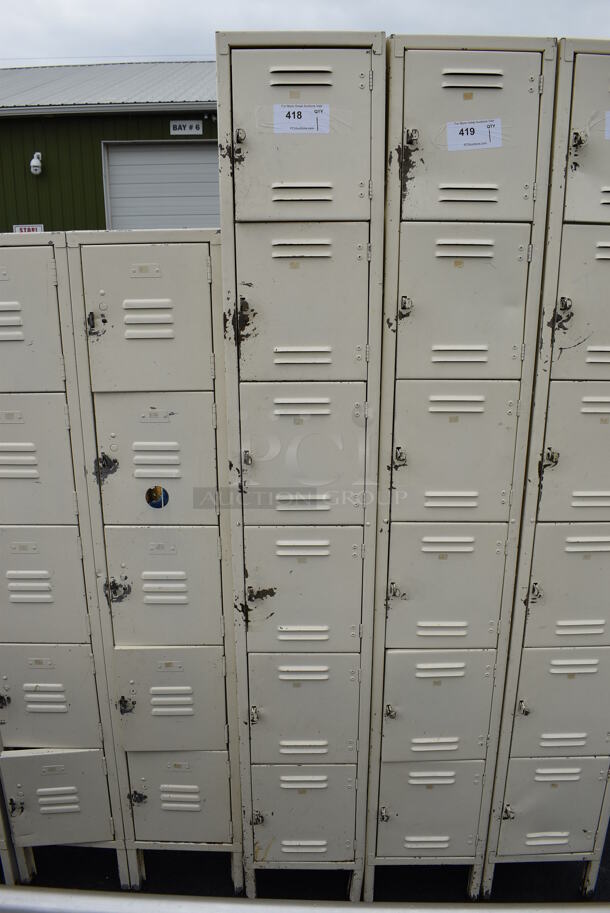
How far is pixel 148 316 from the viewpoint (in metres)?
2.15

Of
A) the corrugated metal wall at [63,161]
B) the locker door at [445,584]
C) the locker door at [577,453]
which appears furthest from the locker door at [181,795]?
the corrugated metal wall at [63,161]

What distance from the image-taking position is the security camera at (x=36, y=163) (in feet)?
22.9

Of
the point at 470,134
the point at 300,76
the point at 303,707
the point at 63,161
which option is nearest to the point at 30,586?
the point at 303,707

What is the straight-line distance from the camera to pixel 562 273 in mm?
2035

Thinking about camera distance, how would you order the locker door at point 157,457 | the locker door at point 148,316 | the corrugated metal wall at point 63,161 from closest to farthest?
the locker door at point 148,316
the locker door at point 157,457
the corrugated metal wall at point 63,161

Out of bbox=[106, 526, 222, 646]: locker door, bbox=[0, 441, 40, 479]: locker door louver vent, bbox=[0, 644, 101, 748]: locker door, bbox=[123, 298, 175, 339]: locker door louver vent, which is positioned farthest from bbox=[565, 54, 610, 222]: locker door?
bbox=[0, 644, 101, 748]: locker door

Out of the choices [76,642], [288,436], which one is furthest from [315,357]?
[76,642]

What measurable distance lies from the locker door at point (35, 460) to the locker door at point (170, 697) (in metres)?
0.69

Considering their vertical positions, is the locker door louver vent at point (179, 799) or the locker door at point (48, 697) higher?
the locker door at point (48, 697)

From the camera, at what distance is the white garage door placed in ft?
22.9

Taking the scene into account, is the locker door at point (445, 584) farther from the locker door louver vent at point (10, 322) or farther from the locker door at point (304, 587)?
the locker door louver vent at point (10, 322)

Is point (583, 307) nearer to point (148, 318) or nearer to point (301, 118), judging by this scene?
point (301, 118)

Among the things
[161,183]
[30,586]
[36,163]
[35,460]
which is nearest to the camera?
[35,460]

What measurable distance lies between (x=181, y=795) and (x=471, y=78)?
3.11 meters
